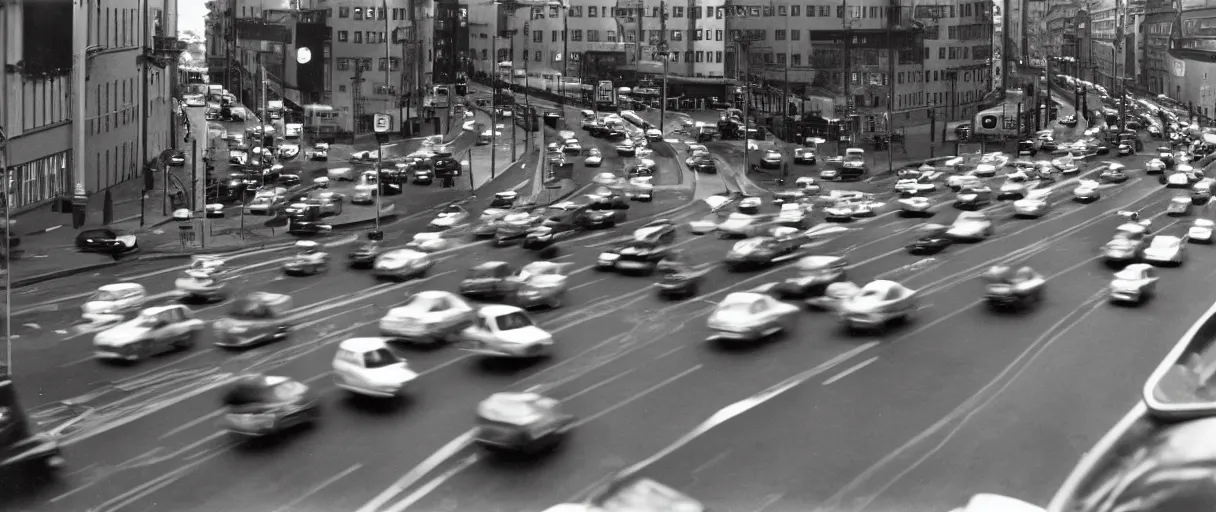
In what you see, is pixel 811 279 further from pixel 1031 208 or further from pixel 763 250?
pixel 1031 208

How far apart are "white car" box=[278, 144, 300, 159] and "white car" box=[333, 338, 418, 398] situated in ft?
149

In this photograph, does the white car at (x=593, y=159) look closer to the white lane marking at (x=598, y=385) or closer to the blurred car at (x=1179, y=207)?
the blurred car at (x=1179, y=207)

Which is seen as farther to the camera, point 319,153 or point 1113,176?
point 319,153

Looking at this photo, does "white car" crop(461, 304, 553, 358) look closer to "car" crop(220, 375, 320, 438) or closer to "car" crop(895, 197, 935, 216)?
"car" crop(220, 375, 320, 438)

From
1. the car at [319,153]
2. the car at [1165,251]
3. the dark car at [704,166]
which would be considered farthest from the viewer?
the car at [319,153]

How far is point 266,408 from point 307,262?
13.2 meters

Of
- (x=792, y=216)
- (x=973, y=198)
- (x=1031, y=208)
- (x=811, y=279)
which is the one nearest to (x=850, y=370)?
(x=811, y=279)

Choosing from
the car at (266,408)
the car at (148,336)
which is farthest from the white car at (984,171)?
the car at (266,408)

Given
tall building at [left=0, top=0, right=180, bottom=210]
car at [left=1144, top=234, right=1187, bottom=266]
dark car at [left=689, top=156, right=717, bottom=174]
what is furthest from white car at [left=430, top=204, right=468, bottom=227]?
car at [left=1144, top=234, right=1187, bottom=266]

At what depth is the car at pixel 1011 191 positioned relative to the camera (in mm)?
49344

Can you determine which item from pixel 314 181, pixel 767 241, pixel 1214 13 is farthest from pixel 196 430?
pixel 1214 13

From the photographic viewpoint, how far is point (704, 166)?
57.8m

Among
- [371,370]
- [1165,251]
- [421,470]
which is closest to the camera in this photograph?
[421,470]

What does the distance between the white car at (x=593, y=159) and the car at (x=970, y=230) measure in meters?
23.8
